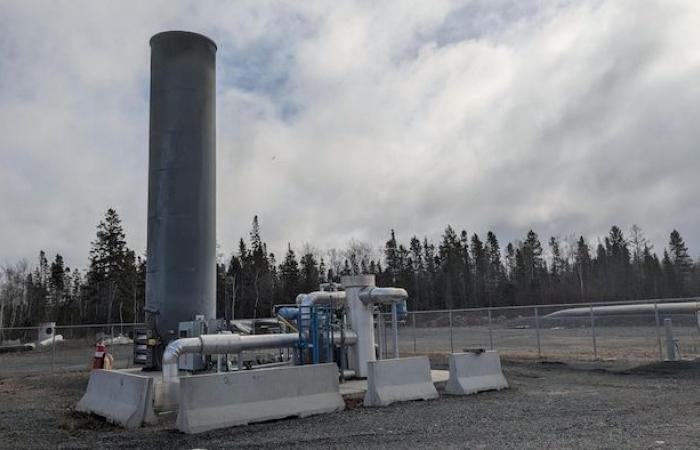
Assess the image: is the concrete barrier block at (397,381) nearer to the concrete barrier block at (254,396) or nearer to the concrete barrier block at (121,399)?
the concrete barrier block at (254,396)

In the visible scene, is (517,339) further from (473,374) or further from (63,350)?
(63,350)

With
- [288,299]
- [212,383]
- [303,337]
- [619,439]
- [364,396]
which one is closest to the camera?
[619,439]

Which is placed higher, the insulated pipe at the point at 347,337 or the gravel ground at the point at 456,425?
the insulated pipe at the point at 347,337

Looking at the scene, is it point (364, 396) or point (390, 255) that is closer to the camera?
point (364, 396)

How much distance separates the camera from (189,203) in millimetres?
15883

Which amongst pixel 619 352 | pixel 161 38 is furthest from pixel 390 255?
pixel 161 38

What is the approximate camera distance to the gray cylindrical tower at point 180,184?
1561cm

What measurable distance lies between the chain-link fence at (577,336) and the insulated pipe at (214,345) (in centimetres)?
821

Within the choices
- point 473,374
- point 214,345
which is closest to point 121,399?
point 214,345

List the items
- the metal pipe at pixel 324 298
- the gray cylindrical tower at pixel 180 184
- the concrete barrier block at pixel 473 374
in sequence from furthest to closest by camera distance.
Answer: the gray cylindrical tower at pixel 180 184, the metal pipe at pixel 324 298, the concrete barrier block at pixel 473 374

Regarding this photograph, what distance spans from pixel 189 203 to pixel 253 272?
70.0 m

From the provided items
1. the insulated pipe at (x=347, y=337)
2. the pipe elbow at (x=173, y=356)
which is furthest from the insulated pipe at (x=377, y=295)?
the pipe elbow at (x=173, y=356)

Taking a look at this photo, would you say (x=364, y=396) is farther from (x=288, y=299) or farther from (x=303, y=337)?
(x=288, y=299)

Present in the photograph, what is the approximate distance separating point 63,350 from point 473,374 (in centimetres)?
3165
